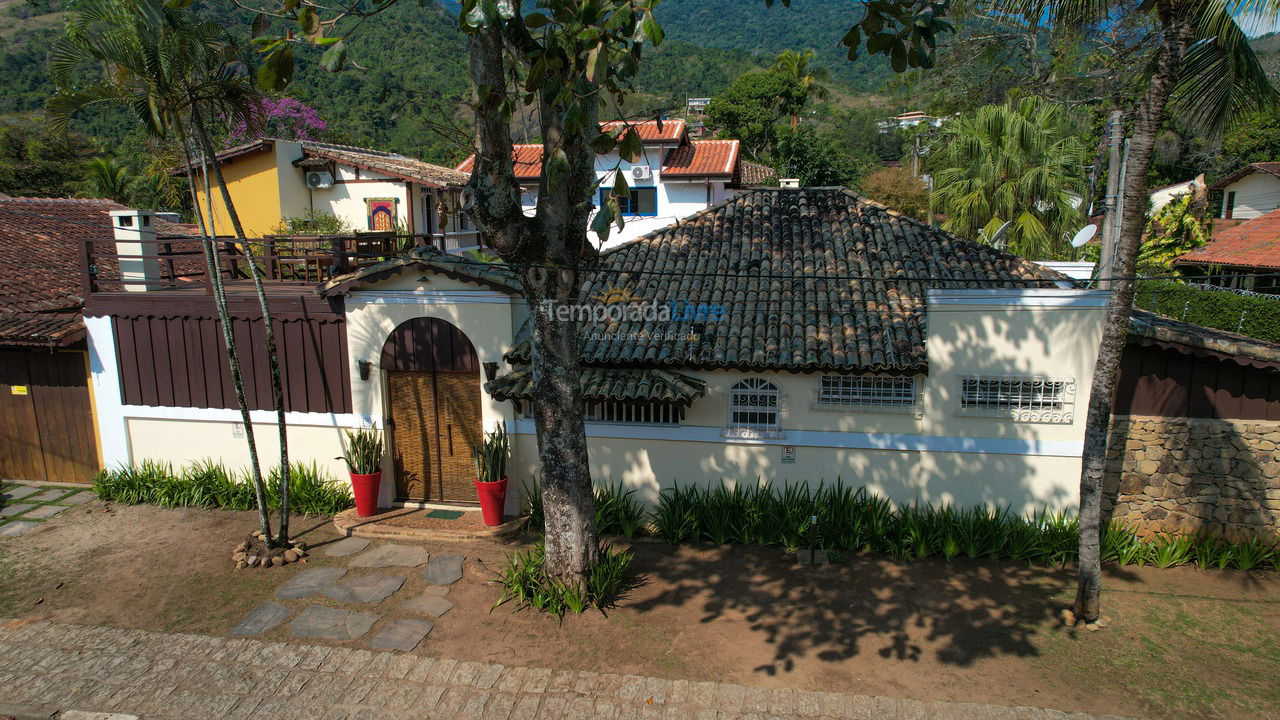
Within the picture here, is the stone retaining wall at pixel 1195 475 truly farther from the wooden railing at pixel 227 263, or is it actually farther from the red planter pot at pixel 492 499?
the wooden railing at pixel 227 263

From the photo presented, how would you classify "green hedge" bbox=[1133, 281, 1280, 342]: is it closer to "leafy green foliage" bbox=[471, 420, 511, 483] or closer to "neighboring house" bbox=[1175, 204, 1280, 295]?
"neighboring house" bbox=[1175, 204, 1280, 295]

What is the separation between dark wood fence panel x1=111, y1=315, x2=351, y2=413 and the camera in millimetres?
11219

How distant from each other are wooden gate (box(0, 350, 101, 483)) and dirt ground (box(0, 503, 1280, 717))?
2.30 m

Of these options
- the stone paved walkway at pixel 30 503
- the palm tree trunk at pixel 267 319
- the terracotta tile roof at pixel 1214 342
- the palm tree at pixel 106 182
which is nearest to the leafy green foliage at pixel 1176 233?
the terracotta tile roof at pixel 1214 342

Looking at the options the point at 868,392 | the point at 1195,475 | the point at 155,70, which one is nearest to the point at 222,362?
the point at 155,70

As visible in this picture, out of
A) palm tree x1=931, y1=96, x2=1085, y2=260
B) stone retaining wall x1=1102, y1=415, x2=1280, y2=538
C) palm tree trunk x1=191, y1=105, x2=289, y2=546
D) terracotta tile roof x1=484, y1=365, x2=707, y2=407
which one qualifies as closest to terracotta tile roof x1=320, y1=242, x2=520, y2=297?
palm tree trunk x1=191, y1=105, x2=289, y2=546

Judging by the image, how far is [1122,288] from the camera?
7.57 m

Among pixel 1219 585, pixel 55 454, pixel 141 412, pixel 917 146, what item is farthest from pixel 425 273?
pixel 917 146

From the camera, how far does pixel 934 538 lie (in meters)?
9.77

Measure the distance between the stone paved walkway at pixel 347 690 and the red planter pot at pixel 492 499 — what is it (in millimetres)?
2879

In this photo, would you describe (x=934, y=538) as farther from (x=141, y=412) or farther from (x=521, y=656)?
(x=141, y=412)

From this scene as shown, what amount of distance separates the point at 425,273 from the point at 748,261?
488 centimetres

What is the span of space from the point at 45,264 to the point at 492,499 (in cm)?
1096

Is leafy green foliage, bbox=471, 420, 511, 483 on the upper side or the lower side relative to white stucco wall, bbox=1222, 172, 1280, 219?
lower
